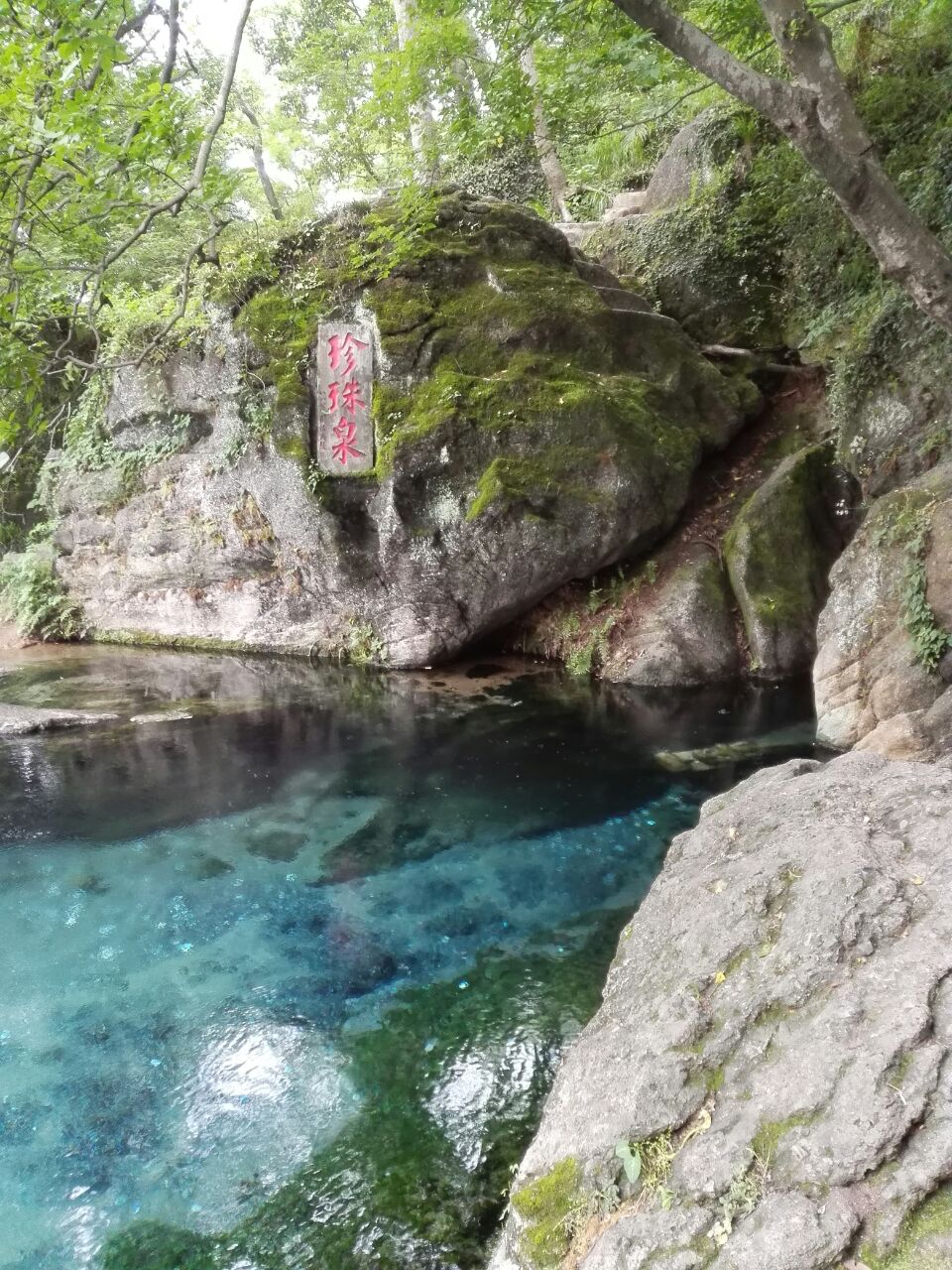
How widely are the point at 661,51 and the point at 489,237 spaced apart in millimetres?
4127

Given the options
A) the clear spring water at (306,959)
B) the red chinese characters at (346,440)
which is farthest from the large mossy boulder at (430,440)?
the clear spring water at (306,959)

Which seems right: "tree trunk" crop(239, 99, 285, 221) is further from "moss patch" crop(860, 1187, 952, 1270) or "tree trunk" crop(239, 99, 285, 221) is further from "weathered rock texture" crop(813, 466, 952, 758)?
"moss patch" crop(860, 1187, 952, 1270)

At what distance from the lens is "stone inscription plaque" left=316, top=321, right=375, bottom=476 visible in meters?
10.5

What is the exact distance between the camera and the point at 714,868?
11.0 ft

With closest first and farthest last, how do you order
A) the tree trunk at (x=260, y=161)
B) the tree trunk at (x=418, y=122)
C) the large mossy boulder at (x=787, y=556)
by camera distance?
the tree trunk at (x=418, y=122)
the large mossy boulder at (x=787, y=556)
the tree trunk at (x=260, y=161)

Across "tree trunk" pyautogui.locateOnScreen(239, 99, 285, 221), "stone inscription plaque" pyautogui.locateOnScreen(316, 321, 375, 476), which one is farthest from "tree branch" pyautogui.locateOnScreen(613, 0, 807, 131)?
"tree trunk" pyautogui.locateOnScreen(239, 99, 285, 221)

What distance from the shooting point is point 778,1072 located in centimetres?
221

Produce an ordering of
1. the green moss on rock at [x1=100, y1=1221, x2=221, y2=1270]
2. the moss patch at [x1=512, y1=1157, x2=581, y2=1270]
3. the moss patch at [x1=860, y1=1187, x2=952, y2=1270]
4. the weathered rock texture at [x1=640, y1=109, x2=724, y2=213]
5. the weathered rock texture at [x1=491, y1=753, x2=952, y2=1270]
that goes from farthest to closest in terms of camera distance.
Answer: the weathered rock texture at [x1=640, y1=109, x2=724, y2=213], the green moss on rock at [x1=100, y1=1221, x2=221, y2=1270], the moss patch at [x1=512, y1=1157, x2=581, y2=1270], the weathered rock texture at [x1=491, y1=753, x2=952, y2=1270], the moss patch at [x1=860, y1=1187, x2=952, y2=1270]

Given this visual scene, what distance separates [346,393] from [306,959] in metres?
8.04

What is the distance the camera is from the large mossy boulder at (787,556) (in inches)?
356

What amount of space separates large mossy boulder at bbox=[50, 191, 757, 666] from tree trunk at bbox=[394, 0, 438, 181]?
690 millimetres

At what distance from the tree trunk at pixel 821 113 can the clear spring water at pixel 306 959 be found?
442cm

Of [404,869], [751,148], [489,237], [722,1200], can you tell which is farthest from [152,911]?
[751,148]

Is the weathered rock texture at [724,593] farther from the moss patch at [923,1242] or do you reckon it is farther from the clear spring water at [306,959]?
the moss patch at [923,1242]
